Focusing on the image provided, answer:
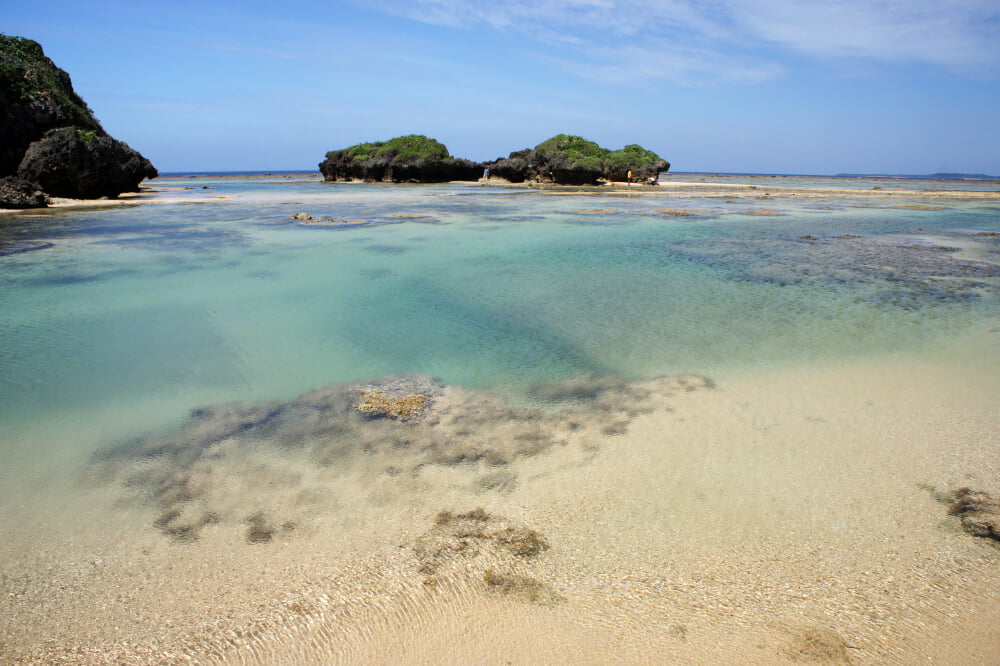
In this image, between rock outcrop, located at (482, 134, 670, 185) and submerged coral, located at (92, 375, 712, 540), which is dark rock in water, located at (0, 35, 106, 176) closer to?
submerged coral, located at (92, 375, 712, 540)

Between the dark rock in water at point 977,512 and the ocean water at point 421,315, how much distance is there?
2280mm

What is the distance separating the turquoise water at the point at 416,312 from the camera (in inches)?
232

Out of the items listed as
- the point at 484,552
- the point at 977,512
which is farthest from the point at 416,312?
the point at 977,512

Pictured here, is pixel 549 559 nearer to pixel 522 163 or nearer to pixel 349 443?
pixel 349 443

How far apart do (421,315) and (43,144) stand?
96.3 ft

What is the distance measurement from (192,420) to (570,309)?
18.2 feet

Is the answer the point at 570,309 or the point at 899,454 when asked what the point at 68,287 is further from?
the point at 899,454

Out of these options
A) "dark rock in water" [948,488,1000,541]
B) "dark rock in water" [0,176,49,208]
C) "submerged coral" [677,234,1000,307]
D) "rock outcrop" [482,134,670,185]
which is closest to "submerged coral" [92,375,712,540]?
"dark rock in water" [948,488,1000,541]

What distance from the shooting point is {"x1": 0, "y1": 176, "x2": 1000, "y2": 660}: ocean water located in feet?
18.2

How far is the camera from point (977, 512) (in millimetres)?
3566

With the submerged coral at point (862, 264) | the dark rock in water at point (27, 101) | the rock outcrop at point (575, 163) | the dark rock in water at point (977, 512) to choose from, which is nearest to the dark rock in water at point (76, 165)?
the dark rock in water at point (27, 101)

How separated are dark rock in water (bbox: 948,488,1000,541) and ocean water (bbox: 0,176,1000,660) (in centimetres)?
228

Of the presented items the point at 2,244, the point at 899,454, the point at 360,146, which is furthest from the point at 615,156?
the point at 899,454

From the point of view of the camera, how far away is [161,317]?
8.34 meters
